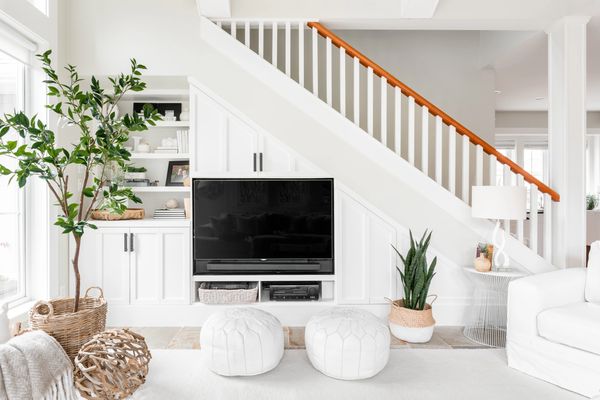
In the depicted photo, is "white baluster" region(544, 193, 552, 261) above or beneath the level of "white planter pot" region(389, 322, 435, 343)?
above

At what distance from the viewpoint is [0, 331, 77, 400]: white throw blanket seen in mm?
1650

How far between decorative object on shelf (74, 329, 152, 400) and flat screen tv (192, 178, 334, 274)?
1406 millimetres

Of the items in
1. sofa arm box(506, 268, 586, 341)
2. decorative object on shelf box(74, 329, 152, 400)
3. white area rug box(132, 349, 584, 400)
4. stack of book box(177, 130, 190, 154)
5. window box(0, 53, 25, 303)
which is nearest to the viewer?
decorative object on shelf box(74, 329, 152, 400)

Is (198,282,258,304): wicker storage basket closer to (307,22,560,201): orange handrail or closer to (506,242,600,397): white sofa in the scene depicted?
(506,242,600,397): white sofa

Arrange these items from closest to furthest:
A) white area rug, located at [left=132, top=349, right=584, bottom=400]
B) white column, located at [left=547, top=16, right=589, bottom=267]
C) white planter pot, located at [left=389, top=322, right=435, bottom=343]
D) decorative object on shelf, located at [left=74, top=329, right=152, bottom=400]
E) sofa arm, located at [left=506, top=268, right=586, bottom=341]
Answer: decorative object on shelf, located at [left=74, top=329, right=152, bottom=400] → white area rug, located at [left=132, top=349, right=584, bottom=400] → sofa arm, located at [left=506, top=268, right=586, bottom=341] → white planter pot, located at [left=389, top=322, right=435, bottom=343] → white column, located at [left=547, top=16, right=589, bottom=267]

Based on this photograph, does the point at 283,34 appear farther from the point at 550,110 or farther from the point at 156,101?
the point at 550,110

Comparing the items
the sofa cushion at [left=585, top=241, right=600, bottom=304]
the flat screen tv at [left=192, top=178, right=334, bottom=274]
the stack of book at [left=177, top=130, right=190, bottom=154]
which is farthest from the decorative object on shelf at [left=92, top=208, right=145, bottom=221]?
the sofa cushion at [left=585, top=241, right=600, bottom=304]

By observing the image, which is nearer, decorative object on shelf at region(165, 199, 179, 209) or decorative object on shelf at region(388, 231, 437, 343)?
decorative object on shelf at region(388, 231, 437, 343)

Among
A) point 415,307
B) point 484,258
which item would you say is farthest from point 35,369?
point 484,258

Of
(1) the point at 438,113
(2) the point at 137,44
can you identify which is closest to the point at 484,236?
(1) the point at 438,113

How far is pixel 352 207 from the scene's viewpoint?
3.45 metres

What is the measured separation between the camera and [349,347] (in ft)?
7.33

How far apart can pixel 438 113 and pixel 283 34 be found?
181cm

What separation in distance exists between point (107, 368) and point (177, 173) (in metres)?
2.20
